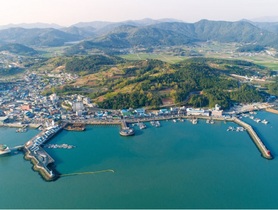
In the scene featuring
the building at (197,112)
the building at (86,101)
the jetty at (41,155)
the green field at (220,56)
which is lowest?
the green field at (220,56)

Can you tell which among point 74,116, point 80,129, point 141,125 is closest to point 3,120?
point 74,116

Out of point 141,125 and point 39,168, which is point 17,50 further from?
point 39,168

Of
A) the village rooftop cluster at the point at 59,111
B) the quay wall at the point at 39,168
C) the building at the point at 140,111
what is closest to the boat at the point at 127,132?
the village rooftop cluster at the point at 59,111

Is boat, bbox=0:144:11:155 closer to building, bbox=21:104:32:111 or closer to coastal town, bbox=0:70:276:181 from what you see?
coastal town, bbox=0:70:276:181

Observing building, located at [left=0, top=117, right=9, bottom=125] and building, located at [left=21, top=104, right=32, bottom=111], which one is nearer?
building, located at [left=0, top=117, right=9, bottom=125]

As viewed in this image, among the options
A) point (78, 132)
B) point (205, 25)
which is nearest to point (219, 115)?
point (78, 132)

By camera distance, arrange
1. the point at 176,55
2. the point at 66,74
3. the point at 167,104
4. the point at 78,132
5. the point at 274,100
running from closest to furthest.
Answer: the point at 78,132 < the point at 167,104 < the point at 274,100 < the point at 66,74 < the point at 176,55

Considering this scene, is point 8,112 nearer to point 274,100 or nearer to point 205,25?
point 274,100

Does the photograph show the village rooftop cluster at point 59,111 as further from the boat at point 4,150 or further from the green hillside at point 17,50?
the green hillside at point 17,50

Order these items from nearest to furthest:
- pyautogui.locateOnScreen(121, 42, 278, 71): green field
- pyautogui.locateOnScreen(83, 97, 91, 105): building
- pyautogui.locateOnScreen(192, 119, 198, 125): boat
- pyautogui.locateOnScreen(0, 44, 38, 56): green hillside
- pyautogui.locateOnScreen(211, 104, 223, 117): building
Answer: pyautogui.locateOnScreen(192, 119, 198, 125): boat, pyautogui.locateOnScreen(211, 104, 223, 117): building, pyautogui.locateOnScreen(83, 97, 91, 105): building, pyautogui.locateOnScreen(121, 42, 278, 71): green field, pyautogui.locateOnScreen(0, 44, 38, 56): green hillside

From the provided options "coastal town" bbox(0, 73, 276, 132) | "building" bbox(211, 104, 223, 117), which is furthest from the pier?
"coastal town" bbox(0, 73, 276, 132)

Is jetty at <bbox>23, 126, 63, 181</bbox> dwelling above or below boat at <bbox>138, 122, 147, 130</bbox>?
above
